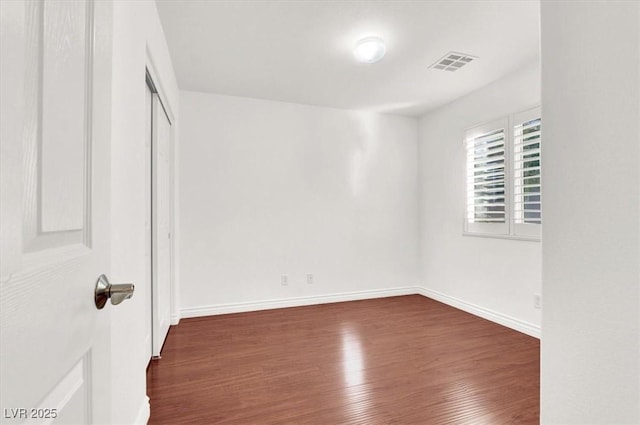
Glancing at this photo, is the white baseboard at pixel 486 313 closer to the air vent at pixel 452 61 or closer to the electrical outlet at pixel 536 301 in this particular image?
the electrical outlet at pixel 536 301

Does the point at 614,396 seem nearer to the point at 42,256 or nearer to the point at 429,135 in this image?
the point at 42,256

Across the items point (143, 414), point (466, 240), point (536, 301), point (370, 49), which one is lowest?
point (143, 414)

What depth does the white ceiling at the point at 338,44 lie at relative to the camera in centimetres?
219

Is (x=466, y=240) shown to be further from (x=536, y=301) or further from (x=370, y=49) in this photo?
(x=370, y=49)

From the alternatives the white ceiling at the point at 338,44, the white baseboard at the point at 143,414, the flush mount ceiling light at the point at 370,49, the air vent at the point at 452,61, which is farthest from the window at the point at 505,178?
the white baseboard at the point at 143,414

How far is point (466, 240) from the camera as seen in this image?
3.82m

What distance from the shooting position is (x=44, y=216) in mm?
473

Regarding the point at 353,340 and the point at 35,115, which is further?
the point at 353,340

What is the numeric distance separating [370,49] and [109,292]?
2574 millimetres

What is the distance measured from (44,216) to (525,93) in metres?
3.74

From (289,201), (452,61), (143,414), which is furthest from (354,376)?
(452,61)

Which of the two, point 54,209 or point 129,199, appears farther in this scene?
point 129,199

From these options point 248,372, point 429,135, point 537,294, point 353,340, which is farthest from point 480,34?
point 248,372

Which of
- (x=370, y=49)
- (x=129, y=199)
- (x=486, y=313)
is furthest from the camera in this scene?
(x=486, y=313)
